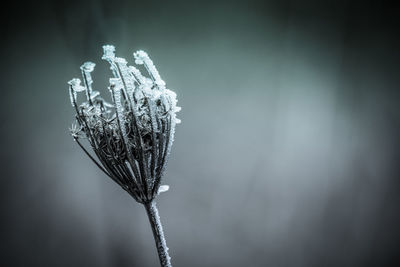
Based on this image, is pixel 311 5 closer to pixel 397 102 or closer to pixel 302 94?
pixel 302 94

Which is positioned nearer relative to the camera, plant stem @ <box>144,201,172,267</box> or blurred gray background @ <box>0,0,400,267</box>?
plant stem @ <box>144,201,172,267</box>

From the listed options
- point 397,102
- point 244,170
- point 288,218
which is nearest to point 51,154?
point 244,170

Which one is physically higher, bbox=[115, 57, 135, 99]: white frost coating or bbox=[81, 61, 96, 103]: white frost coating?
bbox=[81, 61, 96, 103]: white frost coating

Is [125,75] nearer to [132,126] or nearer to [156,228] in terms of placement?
[132,126]

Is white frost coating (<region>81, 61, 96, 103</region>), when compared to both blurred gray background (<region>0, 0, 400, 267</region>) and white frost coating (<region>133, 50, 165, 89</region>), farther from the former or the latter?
blurred gray background (<region>0, 0, 400, 267</region>)

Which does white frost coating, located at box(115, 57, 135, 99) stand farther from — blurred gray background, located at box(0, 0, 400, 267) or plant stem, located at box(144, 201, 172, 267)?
blurred gray background, located at box(0, 0, 400, 267)

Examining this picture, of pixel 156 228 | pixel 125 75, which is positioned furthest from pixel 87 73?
pixel 156 228

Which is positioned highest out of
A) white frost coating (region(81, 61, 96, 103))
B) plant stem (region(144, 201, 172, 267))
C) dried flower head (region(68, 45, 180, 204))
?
white frost coating (region(81, 61, 96, 103))

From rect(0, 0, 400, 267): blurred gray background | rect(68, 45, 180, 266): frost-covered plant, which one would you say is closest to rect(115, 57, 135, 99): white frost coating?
rect(68, 45, 180, 266): frost-covered plant
